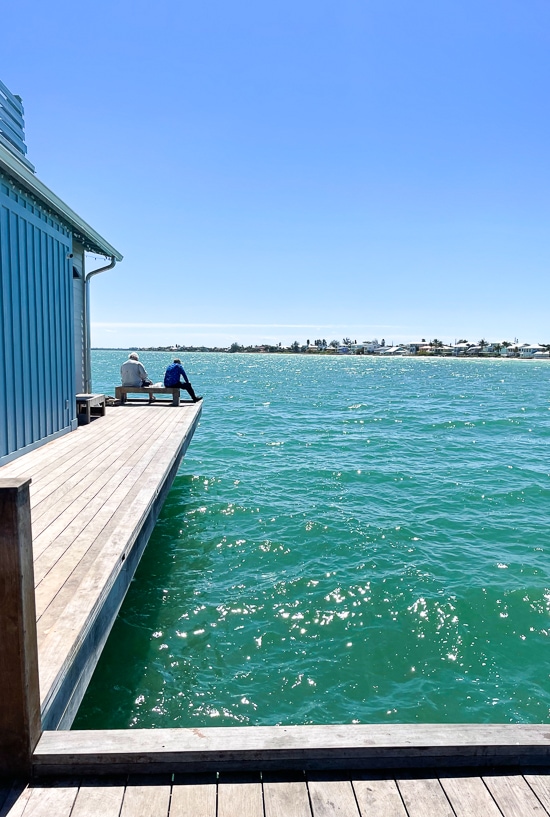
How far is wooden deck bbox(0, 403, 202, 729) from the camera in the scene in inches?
111

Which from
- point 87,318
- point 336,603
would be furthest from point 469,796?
point 87,318

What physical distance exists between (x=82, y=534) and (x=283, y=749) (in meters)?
2.67

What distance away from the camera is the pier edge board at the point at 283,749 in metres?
2.16

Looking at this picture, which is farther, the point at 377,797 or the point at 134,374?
the point at 134,374

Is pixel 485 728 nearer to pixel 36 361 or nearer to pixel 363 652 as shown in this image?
pixel 363 652

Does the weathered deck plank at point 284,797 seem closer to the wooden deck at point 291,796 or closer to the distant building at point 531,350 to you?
the wooden deck at point 291,796

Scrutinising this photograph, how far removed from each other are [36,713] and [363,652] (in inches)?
142

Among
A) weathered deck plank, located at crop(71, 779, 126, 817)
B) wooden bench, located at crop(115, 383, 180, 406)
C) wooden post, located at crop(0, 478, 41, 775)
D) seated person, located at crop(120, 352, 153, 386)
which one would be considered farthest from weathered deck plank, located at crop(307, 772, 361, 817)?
seated person, located at crop(120, 352, 153, 386)

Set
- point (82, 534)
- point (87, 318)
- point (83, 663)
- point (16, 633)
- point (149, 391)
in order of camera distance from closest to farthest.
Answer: point (16, 633) < point (83, 663) < point (82, 534) < point (87, 318) < point (149, 391)

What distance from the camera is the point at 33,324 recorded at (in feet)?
23.8

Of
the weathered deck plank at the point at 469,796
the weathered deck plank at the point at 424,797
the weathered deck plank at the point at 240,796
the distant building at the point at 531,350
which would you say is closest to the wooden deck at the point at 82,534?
the weathered deck plank at the point at 240,796

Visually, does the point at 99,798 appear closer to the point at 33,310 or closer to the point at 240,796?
the point at 240,796

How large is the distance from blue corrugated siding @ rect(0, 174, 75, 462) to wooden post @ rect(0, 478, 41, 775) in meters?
4.60

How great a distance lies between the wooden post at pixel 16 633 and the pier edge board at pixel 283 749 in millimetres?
116
